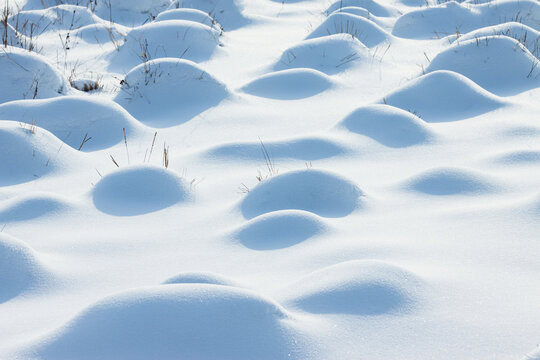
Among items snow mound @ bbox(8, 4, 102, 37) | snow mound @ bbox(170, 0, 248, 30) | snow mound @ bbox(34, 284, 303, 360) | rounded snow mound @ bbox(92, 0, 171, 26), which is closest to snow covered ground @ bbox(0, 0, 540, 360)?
snow mound @ bbox(34, 284, 303, 360)

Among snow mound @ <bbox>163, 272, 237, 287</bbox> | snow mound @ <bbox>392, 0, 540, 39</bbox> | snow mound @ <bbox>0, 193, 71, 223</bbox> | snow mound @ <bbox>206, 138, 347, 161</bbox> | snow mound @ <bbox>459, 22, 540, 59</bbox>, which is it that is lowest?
snow mound @ <bbox>0, 193, 71, 223</bbox>

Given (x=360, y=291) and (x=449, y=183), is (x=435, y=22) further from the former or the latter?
(x=360, y=291)

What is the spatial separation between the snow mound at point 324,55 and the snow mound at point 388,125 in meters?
1.03

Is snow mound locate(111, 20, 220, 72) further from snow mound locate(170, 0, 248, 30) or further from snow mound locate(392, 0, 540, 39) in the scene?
snow mound locate(392, 0, 540, 39)

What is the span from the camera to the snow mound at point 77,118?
317cm

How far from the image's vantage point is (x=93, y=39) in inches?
195

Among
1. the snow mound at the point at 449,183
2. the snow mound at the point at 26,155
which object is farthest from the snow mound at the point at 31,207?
the snow mound at the point at 449,183

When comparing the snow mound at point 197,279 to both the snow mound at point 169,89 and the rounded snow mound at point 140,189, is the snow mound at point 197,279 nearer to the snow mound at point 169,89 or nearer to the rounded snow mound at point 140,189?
the rounded snow mound at point 140,189

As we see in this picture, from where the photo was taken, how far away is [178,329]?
58.0 inches

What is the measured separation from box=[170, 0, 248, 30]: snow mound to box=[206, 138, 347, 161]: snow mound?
270 centimetres

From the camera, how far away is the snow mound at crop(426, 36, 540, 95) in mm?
3787

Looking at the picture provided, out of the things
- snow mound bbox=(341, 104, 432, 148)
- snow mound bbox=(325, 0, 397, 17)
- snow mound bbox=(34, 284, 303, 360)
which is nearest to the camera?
snow mound bbox=(34, 284, 303, 360)

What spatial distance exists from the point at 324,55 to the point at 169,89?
3.76 feet

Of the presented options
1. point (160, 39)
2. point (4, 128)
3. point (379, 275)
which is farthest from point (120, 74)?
point (379, 275)
